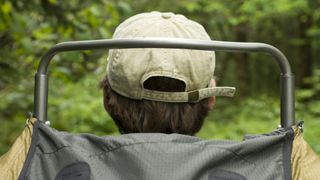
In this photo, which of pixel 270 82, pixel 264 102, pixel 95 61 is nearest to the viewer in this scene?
pixel 95 61

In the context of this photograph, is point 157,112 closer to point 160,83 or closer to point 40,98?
point 160,83

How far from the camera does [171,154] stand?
1.39 metres

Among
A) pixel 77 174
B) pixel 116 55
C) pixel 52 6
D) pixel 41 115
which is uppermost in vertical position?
pixel 52 6

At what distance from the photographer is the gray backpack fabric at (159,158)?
1.38m

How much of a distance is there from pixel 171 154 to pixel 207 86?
43cm

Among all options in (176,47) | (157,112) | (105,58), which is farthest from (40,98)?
(105,58)

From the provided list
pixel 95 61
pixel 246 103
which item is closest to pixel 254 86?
pixel 246 103

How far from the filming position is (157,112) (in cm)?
168

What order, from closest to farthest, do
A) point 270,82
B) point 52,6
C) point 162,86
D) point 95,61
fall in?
point 162,86
point 52,6
point 95,61
point 270,82

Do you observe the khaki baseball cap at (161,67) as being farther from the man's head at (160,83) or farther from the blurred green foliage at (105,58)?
the blurred green foliage at (105,58)

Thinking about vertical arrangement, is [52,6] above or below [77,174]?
above

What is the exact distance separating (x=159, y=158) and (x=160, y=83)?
33cm

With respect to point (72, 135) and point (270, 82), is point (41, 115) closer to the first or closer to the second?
point (72, 135)

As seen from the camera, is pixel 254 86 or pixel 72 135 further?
pixel 254 86
